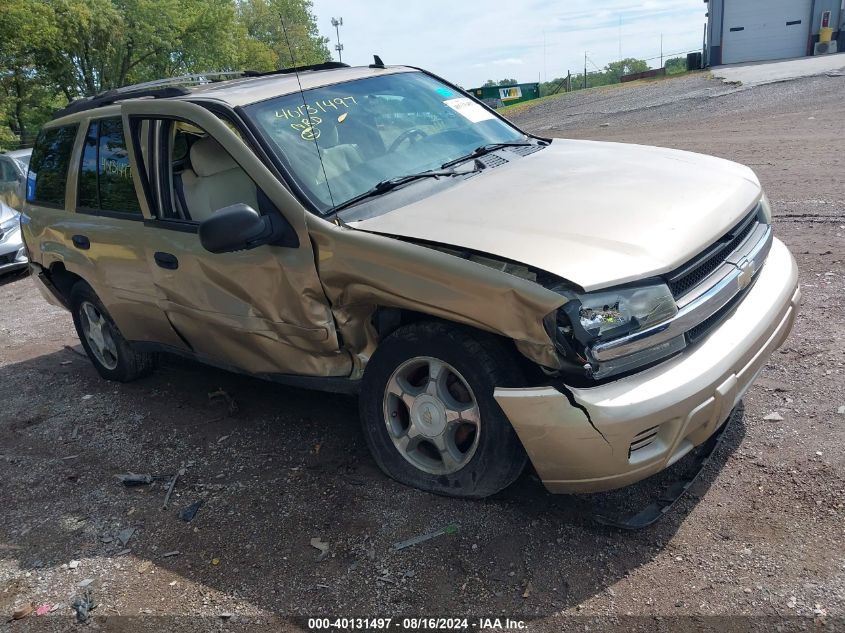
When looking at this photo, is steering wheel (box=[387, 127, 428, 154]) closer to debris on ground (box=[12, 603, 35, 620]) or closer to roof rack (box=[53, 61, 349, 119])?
roof rack (box=[53, 61, 349, 119])

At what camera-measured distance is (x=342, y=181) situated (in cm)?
340

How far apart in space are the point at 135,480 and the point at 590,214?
275 centimetres

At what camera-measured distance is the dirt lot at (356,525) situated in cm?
263

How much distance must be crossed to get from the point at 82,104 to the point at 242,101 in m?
1.86

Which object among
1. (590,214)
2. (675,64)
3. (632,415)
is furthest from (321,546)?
(675,64)

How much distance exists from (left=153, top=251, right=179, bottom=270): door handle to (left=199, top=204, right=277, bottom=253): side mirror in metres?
0.84

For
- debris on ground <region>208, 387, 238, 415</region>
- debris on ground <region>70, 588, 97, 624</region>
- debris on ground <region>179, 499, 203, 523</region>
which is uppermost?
debris on ground <region>70, 588, 97, 624</region>

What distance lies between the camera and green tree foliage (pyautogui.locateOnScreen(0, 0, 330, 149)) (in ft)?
91.5

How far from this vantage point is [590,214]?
293 centimetres

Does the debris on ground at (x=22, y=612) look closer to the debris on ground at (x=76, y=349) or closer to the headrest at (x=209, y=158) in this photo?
the headrest at (x=209, y=158)

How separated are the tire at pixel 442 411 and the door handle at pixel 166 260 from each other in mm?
1370

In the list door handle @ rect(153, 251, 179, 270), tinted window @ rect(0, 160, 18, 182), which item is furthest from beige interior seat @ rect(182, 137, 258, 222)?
tinted window @ rect(0, 160, 18, 182)

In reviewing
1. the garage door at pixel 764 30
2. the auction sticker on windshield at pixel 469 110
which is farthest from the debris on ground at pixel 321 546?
the garage door at pixel 764 30

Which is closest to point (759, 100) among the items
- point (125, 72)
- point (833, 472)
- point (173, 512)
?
point (833, 472)
